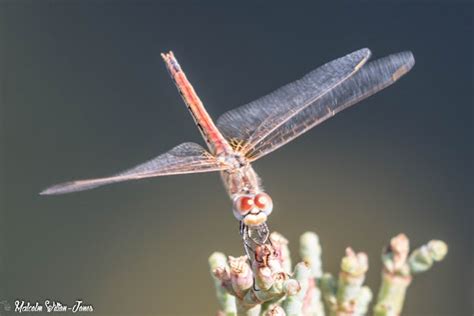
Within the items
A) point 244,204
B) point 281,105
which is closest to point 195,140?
point 281,105

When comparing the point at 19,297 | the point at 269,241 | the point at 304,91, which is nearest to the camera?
the point at 269,241

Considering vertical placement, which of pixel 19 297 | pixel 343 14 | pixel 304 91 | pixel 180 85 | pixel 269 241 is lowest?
pixel 269 241

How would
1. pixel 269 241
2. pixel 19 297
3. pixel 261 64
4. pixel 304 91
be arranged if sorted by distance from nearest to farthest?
pixel 269 241, pixel 304 91, pixel 19 297, pixel 261 64

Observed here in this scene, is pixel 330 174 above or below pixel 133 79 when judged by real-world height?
below

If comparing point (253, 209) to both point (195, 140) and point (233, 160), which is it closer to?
point (233, 160)

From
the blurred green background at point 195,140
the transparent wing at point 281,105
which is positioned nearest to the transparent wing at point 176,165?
the transparent wing at point 281,105

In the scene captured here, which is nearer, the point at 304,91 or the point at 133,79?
the point at 304,91

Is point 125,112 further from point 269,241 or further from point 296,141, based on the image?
point 269,241

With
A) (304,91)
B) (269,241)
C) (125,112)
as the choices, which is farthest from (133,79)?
(269,241)

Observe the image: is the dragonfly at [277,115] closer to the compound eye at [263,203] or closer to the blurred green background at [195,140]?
the compound eye at [263,203]
